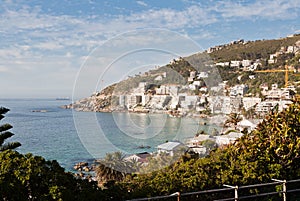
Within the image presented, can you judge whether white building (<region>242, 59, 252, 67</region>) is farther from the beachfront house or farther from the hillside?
the beachfront house

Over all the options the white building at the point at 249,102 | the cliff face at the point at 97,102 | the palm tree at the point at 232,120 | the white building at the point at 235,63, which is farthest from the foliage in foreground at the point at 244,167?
the white building at the point at 235,63

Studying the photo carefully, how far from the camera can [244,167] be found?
181 inches

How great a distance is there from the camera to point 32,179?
3156 millimetres

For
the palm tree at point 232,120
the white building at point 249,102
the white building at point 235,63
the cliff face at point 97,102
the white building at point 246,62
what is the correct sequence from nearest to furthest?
the cliff face at point 97,102 → the palm tree at point 232,120 → the white building at point 249,102 → the white building at point 235,63 → the white building at point 246,62

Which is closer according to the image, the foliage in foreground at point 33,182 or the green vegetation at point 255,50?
the foliage in foreground at point 33,182

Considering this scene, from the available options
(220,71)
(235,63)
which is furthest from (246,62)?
(220,71)

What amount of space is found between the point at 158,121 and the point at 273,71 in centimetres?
4681

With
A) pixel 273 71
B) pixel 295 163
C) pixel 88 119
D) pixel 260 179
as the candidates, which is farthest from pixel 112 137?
pixel 273 71

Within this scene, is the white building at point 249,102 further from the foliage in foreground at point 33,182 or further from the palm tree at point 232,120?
the foliage in foreground at point 33,182

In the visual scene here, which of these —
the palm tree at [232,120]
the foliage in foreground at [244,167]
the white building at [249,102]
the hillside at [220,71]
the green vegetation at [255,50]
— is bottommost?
the palm tree at [232,120]

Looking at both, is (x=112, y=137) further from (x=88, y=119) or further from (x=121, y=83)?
(x=121, y=83)

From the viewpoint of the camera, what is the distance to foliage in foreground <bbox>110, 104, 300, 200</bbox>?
399 centimetres

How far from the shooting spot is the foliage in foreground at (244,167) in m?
3.99

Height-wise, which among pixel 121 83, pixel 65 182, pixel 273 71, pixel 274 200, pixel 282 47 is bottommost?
pixel 274 200
